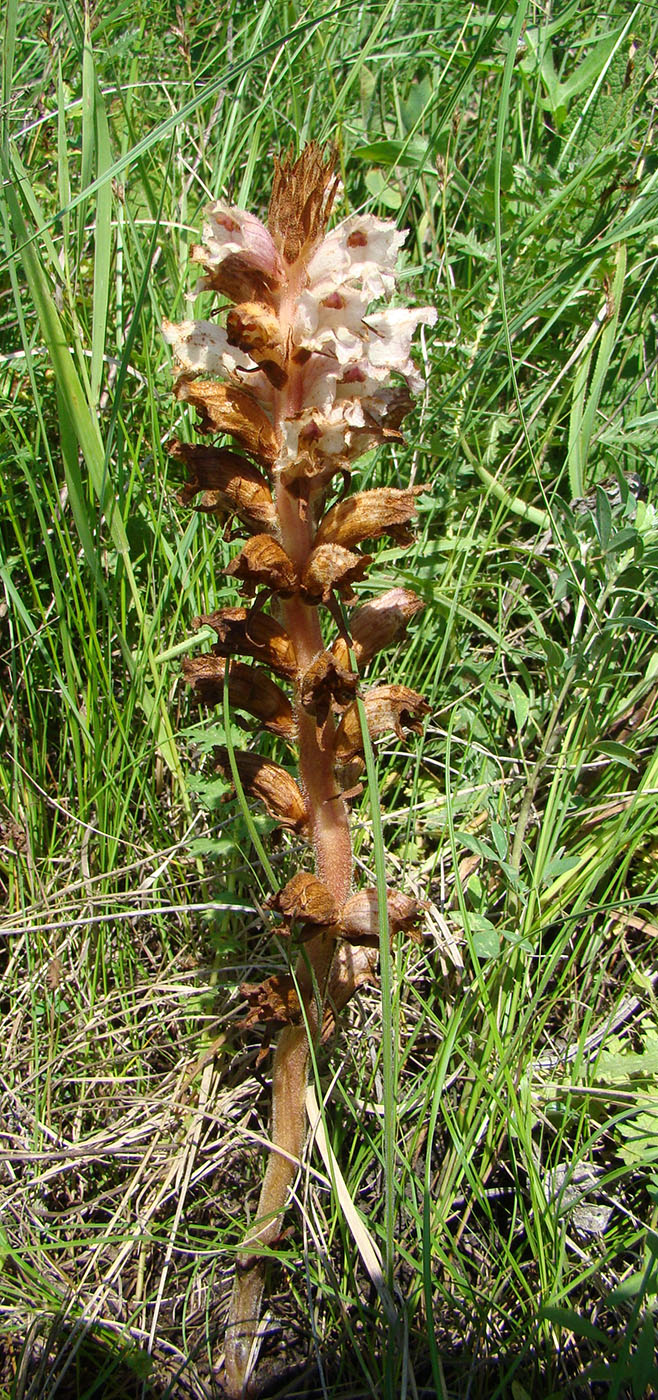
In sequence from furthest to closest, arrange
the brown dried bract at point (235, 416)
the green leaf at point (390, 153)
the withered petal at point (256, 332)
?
1. the green leaf at point (390, 153)
2. the brown dried bract at point (235, 416)
3. the withered petal at point (256, 332)

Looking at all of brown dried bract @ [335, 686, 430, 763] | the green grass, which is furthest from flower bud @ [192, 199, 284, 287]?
brown dried bract @ [335, 686, 430, 763]

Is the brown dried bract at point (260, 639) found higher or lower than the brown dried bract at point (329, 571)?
lower

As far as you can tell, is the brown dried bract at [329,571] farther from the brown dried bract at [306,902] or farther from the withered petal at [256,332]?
the brown dried bract at [306,902]

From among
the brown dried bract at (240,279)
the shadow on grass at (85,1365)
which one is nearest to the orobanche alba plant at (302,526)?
the brown dried bract at (240,279)

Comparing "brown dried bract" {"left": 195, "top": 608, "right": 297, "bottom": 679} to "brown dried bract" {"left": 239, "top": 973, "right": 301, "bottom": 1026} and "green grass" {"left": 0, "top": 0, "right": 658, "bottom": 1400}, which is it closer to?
"green grass" {"left": 0, "top": 0, "right": 658, "bottom": 1400}

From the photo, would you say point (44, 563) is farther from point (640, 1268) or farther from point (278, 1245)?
point (640, 1268)

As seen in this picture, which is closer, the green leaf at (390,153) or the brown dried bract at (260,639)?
the brown dried bract at (260,639)

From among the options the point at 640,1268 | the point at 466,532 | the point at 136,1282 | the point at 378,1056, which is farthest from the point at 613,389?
the point at 136,1282
